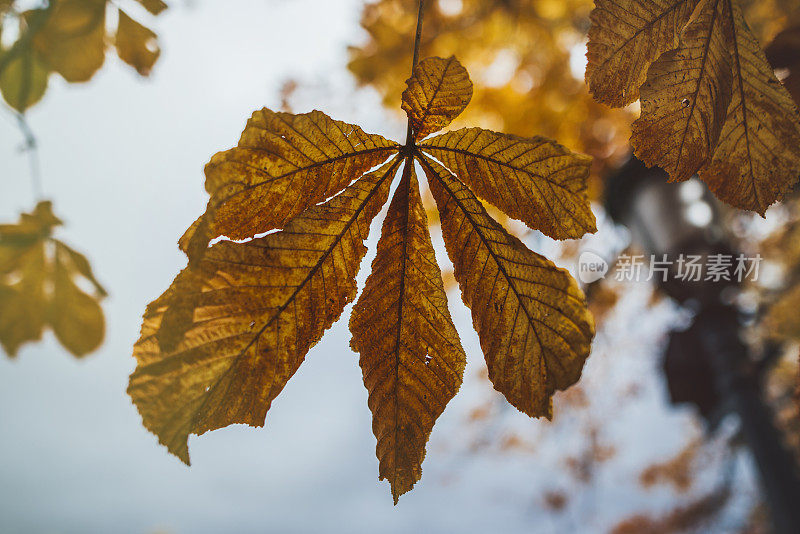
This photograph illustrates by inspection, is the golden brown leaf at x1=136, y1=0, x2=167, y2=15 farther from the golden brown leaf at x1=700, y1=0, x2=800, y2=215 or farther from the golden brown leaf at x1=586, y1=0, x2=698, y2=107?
the golden brown leaf at x1=700, y1=0, x2=800, y2=215

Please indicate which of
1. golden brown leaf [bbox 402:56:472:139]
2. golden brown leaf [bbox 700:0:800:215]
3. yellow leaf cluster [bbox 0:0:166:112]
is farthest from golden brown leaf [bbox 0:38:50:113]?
golden brown leaf [bbox 700:0:800:215]

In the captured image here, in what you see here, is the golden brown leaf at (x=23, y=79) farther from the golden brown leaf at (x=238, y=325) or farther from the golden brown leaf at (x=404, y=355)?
the golden brown leaf at (x=404, y=355)

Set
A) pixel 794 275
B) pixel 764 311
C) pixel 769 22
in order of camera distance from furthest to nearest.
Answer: pixel 794 275 → pixel 764 311 → pixel 769 22

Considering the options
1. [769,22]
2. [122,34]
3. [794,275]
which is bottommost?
[122,34]

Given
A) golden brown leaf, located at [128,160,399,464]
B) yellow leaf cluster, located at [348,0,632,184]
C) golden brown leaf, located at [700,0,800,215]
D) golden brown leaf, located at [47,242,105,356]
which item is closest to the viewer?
golden brown leaf, located at [128,160,399,464]

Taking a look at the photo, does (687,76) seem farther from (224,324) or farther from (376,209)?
(224,324)

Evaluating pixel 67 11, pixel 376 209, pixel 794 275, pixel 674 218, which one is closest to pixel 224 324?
pixel 376 209
